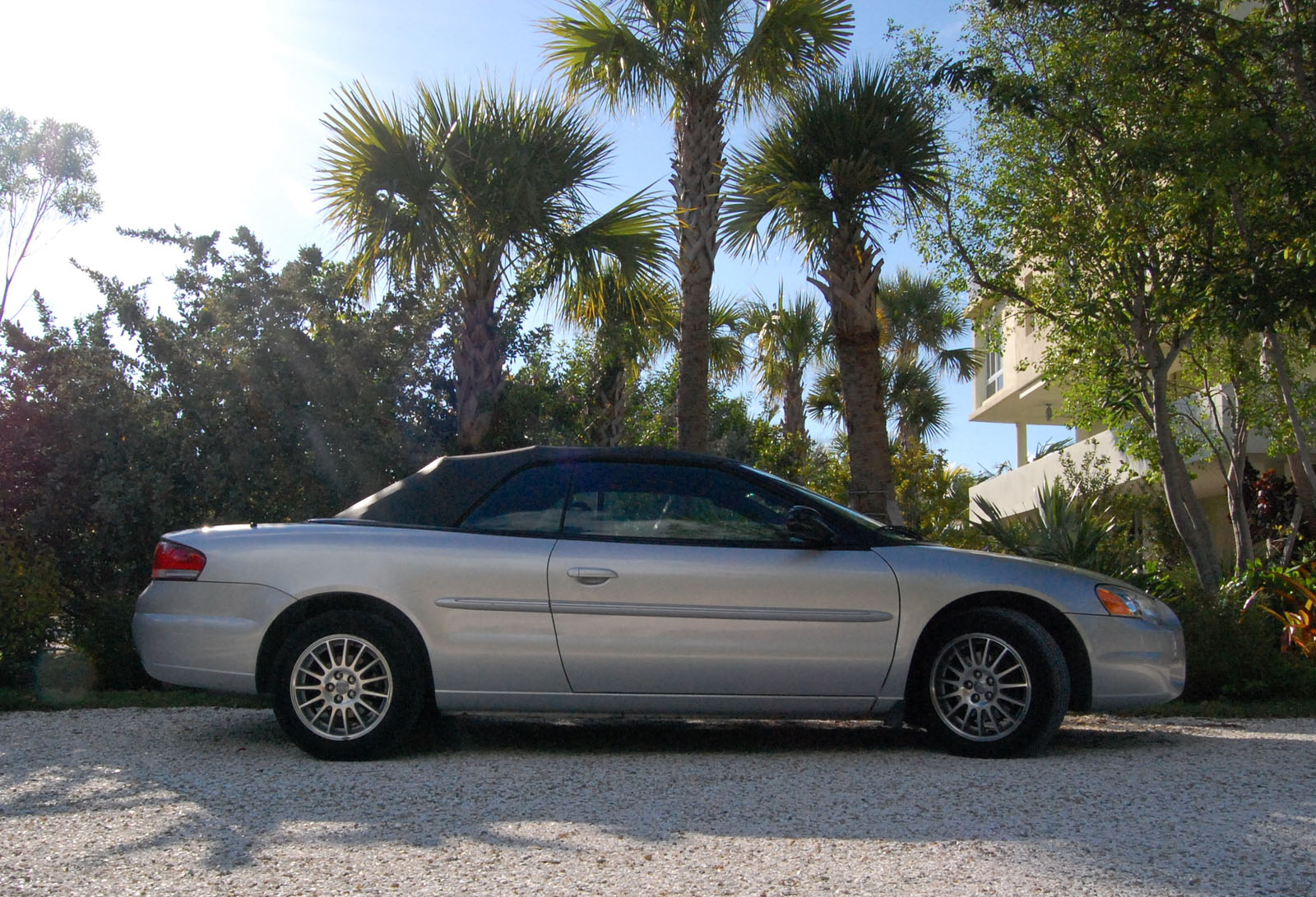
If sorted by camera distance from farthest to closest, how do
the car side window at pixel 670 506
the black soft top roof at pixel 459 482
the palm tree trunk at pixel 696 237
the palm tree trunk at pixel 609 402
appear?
the palm tree trunk at pixel 609 402, the palm tree trunk at pixel 696 237, the black soft top roof at pixel 459 482, the car side window at pixel 670 506

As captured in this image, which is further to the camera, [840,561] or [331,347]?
[331,347]

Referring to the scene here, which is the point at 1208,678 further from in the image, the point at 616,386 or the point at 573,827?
the point at 616,386

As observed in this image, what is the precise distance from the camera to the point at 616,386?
50.0ft

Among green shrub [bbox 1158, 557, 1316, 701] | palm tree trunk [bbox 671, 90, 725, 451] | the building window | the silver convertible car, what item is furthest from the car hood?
the building window

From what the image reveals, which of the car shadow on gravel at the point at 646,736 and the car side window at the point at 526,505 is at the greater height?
the car side window at the point at 526,505

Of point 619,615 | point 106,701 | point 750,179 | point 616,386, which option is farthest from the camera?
point 616,386

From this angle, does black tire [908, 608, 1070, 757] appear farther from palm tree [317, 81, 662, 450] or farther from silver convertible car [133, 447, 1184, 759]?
palm tree [317, 81, 662, 450]

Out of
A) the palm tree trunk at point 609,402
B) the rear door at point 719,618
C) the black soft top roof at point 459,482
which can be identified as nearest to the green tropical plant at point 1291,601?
the rear door at point 719,618

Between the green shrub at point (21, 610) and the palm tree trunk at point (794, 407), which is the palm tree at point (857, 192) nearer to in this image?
the green shrub at point (21, 610)

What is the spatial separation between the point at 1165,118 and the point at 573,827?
8.05 meters

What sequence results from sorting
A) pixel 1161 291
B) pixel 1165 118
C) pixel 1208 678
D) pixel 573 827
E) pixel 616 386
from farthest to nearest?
1. pixel 616 386
2. pixel 1161 291
3. pixel 1165 118
4. pixel 1208 678
5. pixel 573 827

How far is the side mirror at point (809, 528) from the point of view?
17.1ft

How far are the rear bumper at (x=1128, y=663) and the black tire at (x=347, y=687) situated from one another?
3127 mm

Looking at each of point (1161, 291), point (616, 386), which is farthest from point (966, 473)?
point (1161, 291)
